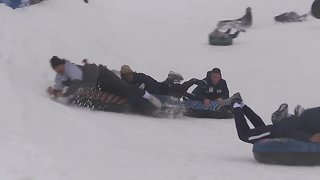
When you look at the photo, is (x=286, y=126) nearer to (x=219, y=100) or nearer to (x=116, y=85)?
(x=116, y=85)

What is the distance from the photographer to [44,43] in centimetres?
1295

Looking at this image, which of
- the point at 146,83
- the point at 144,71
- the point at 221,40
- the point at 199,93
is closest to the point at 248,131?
the point at 146,83

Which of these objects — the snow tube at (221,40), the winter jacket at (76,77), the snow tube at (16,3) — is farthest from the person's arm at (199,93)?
the snow tube at (221,40)

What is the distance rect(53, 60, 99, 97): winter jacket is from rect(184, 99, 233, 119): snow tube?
71.7 inches

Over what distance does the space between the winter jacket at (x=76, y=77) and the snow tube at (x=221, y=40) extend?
9811 mm

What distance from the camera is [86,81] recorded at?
30.3ft

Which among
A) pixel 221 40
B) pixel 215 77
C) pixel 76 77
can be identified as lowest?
pixel 76 77

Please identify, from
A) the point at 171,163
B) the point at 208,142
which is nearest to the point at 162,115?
the point at 208,142

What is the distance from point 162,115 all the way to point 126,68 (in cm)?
101

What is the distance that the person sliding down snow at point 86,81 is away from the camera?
911cm

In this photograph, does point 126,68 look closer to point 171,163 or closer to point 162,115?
point 162,115

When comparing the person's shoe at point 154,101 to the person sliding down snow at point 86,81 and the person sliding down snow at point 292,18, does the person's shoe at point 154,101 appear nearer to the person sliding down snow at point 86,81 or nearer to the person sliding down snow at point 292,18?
the person sliding down snow at point 86,81

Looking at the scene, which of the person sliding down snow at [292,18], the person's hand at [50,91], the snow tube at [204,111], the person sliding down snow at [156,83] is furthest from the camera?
the person sliding down snow at [292,18]

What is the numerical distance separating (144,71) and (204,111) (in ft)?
16.6
